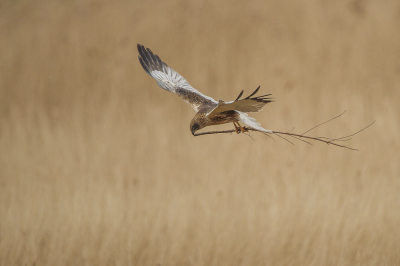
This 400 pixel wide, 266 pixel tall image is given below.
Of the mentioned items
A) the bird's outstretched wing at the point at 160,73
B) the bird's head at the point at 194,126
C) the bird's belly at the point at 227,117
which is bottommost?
the bird's head at the point at 194,126

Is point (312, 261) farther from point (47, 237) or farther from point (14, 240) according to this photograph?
point (14, 240)

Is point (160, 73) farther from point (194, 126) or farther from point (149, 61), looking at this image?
point (194, 126)

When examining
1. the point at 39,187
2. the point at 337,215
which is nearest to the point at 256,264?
the point at 337,215

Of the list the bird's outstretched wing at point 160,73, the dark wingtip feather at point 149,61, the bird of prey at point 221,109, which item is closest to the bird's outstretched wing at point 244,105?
the bird of prey at point 221,109

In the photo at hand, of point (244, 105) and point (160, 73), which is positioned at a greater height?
point (160, 73)

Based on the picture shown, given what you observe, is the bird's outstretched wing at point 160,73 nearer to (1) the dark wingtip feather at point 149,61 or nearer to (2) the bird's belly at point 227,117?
(1) the dark wingtip feather at point 149,61

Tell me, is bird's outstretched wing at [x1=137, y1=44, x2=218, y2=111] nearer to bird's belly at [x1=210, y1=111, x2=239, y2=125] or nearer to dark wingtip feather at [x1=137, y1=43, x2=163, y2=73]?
dark wingtip feather at [x1=137, y1=43, x2=163, y2=73]

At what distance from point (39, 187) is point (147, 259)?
3.70 feet

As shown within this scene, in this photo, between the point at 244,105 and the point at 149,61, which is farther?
the point at 149,61

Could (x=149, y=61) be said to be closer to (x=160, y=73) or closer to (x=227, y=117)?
(x=160, y=73)

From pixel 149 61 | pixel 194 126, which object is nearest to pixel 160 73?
pixel 149 61

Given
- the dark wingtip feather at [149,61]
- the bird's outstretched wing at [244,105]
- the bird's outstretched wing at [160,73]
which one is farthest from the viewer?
the dark wingtip feather at [149,61]

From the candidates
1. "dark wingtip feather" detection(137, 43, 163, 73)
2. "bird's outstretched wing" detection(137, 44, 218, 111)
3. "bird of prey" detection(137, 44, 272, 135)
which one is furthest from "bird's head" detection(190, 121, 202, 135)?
"dark wingtip feather" detection(137, 43, 163, 73)

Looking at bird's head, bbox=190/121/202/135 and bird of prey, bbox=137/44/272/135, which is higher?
bird of prey, bbox=137/44/272/135
